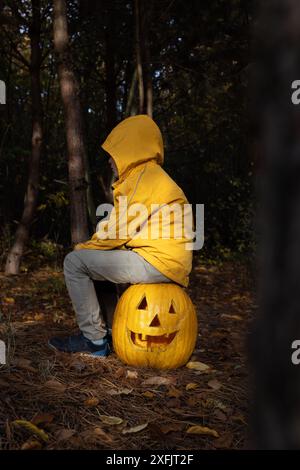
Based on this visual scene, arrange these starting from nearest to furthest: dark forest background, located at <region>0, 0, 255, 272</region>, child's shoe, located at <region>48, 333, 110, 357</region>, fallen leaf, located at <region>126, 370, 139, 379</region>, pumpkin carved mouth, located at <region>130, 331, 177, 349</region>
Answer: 1. fallen leaf, located at <region>126, 370, 139, 379</region>
2. pumpkin carved mouth, located at <region>130, 331, 177, 349</region>
3. child's shoe, located at <region>48, 333, 110, 357</region>
4. dark forest background, located at <region>0, 0, 255, 272</region>

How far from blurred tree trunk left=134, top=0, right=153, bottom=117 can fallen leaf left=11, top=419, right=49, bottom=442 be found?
3.56 meters

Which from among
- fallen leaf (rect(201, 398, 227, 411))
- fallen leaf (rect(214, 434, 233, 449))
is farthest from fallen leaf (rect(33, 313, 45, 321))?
fallen leaf (rect(214, 434, 233, 449))

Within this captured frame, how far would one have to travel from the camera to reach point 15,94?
26.4ft

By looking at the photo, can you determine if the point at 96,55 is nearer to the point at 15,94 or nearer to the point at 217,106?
the point at 15,94

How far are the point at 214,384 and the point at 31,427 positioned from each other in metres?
1.17

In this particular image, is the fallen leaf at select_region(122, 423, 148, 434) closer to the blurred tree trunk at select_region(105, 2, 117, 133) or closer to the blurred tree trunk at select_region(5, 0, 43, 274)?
the blurred tree trunk at select_region(5, 0, 43, 274)

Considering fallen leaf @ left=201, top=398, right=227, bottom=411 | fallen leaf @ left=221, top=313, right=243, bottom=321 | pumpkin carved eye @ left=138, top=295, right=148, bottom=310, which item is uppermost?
pumpkin carved eye @ left=138, top=295, right=148, bottom=310

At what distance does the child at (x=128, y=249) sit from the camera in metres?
3.17

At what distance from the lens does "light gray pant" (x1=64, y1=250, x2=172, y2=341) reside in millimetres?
3170

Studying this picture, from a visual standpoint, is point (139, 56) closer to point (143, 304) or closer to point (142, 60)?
point (142, 60)

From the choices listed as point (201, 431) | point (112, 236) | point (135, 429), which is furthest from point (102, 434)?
point (112, 236)

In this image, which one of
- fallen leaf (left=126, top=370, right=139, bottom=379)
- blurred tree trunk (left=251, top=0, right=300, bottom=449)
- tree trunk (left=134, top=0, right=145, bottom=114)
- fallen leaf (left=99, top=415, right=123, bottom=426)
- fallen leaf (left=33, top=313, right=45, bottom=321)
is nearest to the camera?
blurred tree trunk (left=251, top=0, right=300, bottom=449)

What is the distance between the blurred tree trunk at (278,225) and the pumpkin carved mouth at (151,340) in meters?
2.34

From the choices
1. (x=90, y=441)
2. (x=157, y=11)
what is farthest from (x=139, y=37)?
(x=90, y=441)
